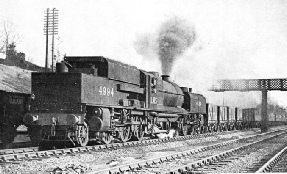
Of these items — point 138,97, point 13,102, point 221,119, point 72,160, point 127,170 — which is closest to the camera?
point 127,170

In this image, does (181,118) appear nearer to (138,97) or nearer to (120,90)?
(138,97)

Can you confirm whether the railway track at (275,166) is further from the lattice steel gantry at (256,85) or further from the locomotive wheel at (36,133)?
the lattice steel gantry at (256,85)

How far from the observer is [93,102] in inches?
592

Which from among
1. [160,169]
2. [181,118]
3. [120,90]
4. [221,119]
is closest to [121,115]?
[120,90]

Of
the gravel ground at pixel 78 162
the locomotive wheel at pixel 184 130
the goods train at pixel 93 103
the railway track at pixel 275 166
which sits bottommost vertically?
the railway track at pixel 275 166

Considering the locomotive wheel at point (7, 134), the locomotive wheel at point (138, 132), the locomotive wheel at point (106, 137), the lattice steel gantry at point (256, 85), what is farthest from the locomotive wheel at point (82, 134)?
the lattice steel gantry at point (256, 85)

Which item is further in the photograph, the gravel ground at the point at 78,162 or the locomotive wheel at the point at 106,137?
the locomotive wheel at the point at 106,137

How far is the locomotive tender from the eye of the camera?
47.3 ft

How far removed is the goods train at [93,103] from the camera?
47.3 ft

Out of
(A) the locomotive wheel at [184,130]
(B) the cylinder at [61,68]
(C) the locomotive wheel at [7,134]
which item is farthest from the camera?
(A) the locomotive wheel at [184,130]

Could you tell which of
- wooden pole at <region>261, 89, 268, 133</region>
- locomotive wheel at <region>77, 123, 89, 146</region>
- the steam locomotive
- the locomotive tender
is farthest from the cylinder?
wooden pole at <region>261, 89, 268, 133</region>

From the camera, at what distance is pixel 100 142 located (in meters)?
16.6

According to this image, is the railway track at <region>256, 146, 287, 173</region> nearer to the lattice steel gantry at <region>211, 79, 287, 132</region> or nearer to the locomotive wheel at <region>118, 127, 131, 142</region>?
the locomotive wheel at <region>118, 127, 131, 142</region>

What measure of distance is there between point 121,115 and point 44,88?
13.0 feet
